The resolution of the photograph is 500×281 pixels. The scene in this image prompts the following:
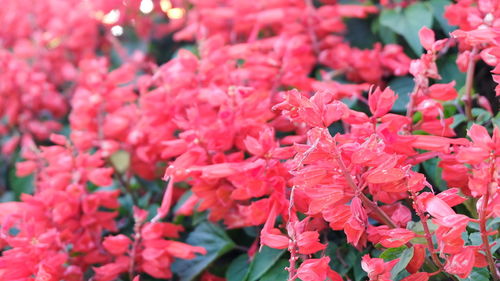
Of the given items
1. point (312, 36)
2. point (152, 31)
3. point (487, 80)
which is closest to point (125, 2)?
point (152, 31)

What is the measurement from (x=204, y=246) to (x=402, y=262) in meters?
0.42

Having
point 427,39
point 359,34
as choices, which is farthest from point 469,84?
point 359,34

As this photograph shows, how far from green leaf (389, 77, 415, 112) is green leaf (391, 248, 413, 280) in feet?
1.47

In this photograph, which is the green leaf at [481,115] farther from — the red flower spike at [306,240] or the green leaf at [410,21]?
the red flower spike at [306,240]

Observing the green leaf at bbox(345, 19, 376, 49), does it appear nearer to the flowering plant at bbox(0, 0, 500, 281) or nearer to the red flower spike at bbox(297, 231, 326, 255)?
the flowering plant at bbox(0, 0, 500, 281)

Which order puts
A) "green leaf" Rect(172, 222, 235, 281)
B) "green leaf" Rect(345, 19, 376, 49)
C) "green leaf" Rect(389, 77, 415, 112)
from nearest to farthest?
"green leaf" Rect(172, 222, 235, 281) → "green leaf" Rect(389, 77, 415, 112) → "green leaf" Rect(345, 19, 376, 49)

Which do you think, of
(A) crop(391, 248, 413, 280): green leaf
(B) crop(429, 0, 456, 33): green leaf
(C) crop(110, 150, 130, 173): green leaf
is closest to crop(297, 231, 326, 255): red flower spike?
(A) crop(391, 248, 413, 280): green leaf

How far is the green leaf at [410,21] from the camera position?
1157 millimetres

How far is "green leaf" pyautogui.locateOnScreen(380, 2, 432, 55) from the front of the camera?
3.80 feet

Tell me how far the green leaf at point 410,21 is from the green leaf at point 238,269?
0.55 metres

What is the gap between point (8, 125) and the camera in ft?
5.17

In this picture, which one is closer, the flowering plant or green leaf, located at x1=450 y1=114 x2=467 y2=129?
the flowering plant

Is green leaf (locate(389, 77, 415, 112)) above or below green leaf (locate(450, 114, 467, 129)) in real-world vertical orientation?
below

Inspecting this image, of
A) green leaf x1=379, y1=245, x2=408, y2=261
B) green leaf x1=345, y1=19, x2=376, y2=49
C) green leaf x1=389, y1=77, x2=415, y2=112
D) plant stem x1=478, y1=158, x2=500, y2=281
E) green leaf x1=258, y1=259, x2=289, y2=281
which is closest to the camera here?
plant stem x1=478, y1=158, x2=500, y2=281
